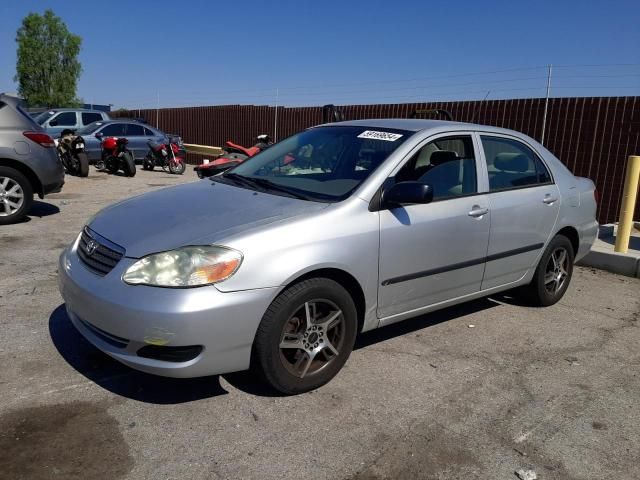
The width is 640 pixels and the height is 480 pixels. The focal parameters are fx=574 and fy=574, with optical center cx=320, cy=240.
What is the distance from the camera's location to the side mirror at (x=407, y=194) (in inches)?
138

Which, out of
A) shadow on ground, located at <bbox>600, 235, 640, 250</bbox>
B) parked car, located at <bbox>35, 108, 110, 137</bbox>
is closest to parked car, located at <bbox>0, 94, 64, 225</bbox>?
shadow on ground, located at <bbox>600, 235, 640, 250</bbox>

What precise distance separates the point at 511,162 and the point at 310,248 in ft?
7.59

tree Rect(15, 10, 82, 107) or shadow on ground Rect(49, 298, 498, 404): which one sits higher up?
tree Rect(15, 10, 82, 107)

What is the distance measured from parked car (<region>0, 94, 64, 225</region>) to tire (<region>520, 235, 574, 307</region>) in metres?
6.34

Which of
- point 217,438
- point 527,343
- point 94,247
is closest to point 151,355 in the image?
point 217,438

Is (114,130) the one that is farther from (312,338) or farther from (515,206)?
(312,338)

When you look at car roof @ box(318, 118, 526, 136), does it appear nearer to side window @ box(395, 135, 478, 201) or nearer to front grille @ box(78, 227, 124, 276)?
side window @ box(395, 135, 478, 201)

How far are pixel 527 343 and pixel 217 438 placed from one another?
8.51 ft

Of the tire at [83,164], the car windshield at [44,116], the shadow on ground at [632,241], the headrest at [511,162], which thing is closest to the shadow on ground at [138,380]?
the headrest at [511,162]

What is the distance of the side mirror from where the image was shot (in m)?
3.51

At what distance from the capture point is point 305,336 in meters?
3.31

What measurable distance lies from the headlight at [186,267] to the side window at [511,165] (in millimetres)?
2327

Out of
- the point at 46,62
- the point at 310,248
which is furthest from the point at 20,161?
the point at 46,62

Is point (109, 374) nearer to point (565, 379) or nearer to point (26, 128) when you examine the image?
point (565, 379)
